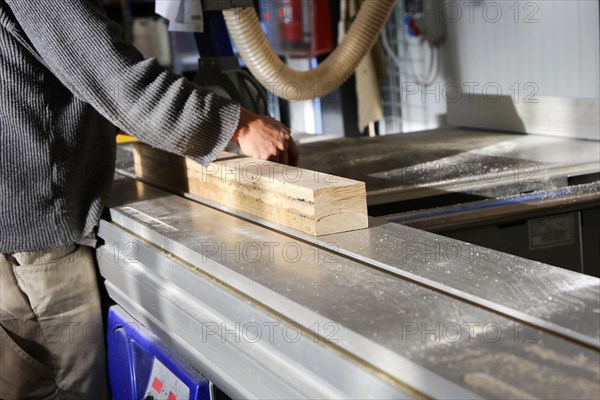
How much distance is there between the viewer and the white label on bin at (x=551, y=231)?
1.83 meters

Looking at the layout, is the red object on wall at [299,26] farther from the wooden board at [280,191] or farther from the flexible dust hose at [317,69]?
the wooden board at [280,191]

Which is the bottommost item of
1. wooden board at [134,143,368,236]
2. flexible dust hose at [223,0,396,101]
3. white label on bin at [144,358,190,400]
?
white label on bin at [144,358,190,400]

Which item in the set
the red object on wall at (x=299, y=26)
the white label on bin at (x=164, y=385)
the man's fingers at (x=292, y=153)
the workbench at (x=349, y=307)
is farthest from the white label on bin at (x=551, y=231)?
the red object on wall at (x=299, y=26)

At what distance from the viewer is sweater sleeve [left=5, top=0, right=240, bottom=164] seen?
1.46m

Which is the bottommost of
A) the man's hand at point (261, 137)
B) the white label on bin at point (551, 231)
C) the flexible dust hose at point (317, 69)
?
the white label on bin at point (551, 231)

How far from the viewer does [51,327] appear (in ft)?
5.78

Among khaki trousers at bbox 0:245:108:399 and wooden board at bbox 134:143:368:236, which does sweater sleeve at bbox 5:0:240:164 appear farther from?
khaki trousers at bbox 0:245:108:399

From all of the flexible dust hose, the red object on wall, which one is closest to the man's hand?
the flexible dust hose

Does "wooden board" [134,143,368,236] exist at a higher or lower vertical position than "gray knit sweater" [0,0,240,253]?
lower

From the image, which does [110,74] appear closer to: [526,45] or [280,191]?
[280,191]

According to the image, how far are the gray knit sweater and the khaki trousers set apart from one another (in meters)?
0.07

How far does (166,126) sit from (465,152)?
3.23 ft

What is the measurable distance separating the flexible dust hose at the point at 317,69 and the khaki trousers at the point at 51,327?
910 millimetres

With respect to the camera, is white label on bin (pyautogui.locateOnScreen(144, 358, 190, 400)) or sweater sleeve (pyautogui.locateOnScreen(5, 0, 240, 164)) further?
sweater sleeve (pyautogui.locateOnScreen(5, 0, 240, 164))
